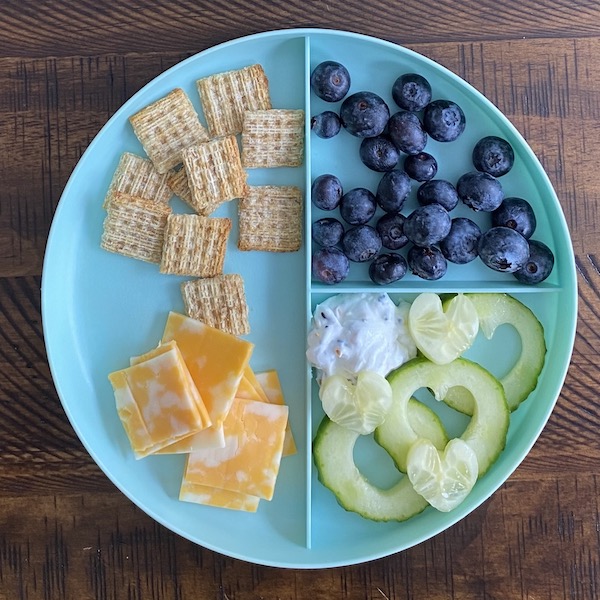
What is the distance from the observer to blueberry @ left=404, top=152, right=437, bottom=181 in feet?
4.41

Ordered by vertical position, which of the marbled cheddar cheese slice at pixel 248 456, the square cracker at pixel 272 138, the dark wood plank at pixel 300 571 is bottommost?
the dark wood plank at pixel 300 571

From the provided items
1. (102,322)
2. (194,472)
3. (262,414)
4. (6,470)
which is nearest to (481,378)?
(262,414)

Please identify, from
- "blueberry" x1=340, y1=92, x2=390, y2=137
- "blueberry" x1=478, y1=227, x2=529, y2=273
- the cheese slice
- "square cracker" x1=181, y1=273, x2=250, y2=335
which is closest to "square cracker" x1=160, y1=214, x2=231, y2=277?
"square cracker" x1=181, y1=273, x2=250, y2=335

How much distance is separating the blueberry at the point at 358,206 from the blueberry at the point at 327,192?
2 centimetres

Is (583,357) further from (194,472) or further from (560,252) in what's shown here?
(194,472)

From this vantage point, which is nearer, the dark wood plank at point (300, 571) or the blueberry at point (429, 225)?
the blueberry at point (429, 225)

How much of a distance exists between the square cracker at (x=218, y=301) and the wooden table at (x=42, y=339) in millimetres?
391

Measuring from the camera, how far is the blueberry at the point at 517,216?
1346 millimetres

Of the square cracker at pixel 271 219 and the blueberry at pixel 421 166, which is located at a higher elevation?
the blueberry at pixel 421 166

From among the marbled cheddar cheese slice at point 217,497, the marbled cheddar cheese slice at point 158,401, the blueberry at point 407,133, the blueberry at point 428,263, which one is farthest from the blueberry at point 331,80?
the marbled cheddar cheese slice at point 217,497

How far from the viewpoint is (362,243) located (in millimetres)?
1338

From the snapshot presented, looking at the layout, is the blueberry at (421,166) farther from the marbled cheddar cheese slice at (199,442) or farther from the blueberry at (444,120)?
the marbled cheddar cheese slice at (199,442)

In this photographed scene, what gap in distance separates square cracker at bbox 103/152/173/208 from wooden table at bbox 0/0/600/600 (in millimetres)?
136

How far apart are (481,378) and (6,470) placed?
3.75 feet
